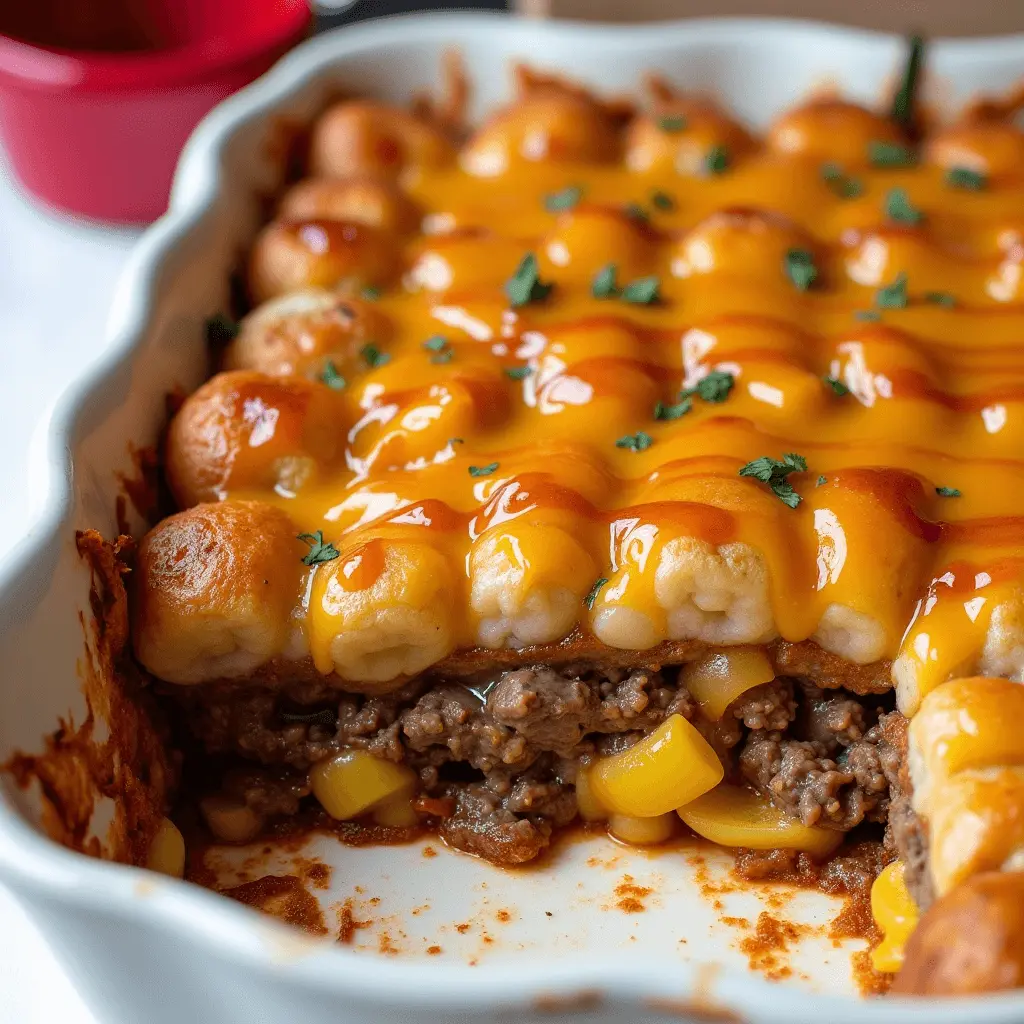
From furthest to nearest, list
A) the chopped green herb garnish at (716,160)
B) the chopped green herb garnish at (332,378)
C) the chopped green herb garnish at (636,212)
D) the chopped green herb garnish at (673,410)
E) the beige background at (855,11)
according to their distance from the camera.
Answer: the beige background at (855,11)
the chopped green herb garnish at (716,160)
the chopped green herb garnish at (636,212)
the chopped green herb garnish at (332,378)
the chopped green herb garnish at (673,410)

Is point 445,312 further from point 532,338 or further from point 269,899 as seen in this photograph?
point 269,899

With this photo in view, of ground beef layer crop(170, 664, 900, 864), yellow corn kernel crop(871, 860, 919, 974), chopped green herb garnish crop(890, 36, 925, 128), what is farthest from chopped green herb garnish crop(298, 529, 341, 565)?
chopped green herb garnish crop(890, 36, 925, 128)

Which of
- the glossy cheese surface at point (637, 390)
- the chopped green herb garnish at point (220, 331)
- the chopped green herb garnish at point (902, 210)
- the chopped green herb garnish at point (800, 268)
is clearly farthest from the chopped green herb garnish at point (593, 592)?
the chopped green herb garnish at point (902, 210)

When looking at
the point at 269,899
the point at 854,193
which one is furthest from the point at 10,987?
the point at 854,193

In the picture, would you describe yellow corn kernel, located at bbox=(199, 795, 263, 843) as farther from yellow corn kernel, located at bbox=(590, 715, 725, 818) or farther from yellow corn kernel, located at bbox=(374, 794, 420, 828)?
yellow corn kernel, located at bbox=(590, 715, 725, 818)

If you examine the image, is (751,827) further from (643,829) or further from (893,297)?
(893,297)

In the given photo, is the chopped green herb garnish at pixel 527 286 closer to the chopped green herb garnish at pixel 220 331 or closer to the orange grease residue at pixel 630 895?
the chopped green herb garnish at pixel 220 331

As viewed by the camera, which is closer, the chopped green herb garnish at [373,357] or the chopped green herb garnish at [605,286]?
the chopped green herb garnish at [373,357]
